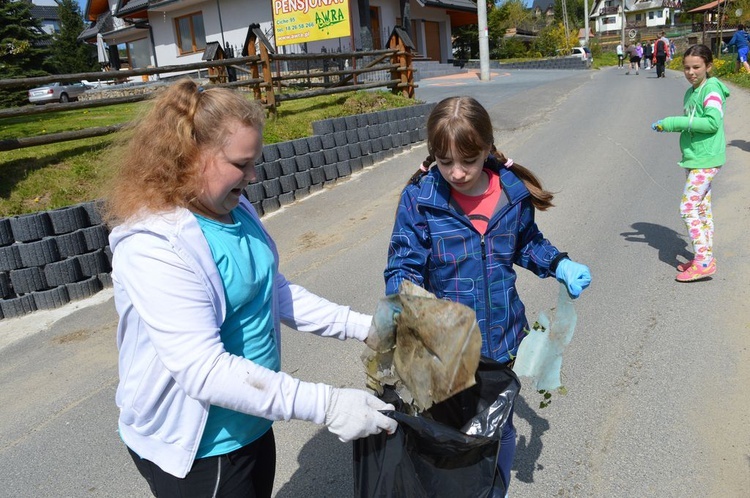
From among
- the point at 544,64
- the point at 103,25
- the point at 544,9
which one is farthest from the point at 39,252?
the point at 544,9

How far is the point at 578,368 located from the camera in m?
3.99

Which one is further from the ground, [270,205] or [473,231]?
[473,231]

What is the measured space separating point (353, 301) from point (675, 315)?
8.47ft

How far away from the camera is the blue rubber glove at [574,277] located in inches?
95.0

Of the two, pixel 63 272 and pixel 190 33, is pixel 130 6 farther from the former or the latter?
pixel 63 272

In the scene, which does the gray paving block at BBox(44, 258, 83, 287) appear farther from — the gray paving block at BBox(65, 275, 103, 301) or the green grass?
the green grass

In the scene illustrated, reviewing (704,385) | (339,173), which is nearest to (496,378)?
(704,385)

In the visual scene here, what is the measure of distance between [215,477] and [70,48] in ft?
181

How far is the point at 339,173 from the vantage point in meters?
10.3

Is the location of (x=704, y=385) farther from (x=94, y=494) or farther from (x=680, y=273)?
(x=94, y=494)

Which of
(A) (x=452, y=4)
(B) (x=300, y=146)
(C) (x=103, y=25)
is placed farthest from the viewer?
(C) (x=103, y=25)

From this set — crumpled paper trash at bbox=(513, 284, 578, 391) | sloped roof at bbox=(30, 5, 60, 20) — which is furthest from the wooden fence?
sloped roof at bbox=(30, 5, 60, 20)

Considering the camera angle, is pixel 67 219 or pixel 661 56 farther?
pixel 661 56

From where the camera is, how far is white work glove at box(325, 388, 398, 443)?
1604 millimetres
